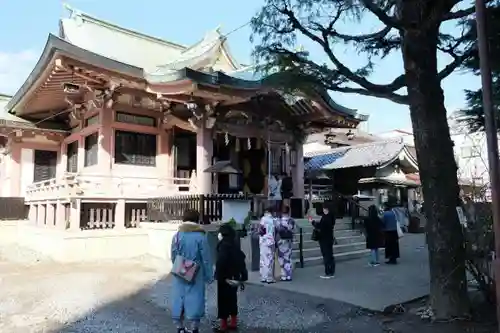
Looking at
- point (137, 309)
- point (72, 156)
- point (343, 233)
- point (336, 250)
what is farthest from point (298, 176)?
point (137, 309)

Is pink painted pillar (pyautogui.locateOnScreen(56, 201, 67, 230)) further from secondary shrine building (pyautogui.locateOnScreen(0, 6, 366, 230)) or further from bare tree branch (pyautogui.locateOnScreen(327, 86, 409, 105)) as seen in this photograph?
bare tree branch (pyautogui.locateOnScreen(327, 86, 409, 105))

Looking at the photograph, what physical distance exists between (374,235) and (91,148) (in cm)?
1032

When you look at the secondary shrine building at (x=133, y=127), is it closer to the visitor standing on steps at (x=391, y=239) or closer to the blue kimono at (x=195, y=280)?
the visitor standing on steps at (x=391, y=239)

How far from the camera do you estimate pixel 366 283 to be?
898 centimetres

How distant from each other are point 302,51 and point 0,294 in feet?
23.8

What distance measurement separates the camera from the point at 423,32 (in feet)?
21.0

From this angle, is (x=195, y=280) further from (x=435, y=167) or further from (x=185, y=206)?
(x=185, y=206)

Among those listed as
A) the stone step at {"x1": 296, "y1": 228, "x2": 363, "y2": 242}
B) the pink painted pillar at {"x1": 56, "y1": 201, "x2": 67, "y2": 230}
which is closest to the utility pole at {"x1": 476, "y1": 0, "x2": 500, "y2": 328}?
the stone step at {"x1": 296, "y1": 228, "x2": 363, "y2": 242}

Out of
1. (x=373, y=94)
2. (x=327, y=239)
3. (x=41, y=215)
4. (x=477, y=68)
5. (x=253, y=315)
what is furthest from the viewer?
(x=41, y=215)

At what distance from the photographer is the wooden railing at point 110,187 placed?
503 inches

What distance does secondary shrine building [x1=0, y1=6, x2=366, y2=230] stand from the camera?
1273 centimetres

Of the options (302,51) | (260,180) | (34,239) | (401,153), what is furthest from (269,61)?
(401,153)

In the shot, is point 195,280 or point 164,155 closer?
point 195,280

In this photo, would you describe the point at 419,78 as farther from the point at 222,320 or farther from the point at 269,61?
the point at 222,320
